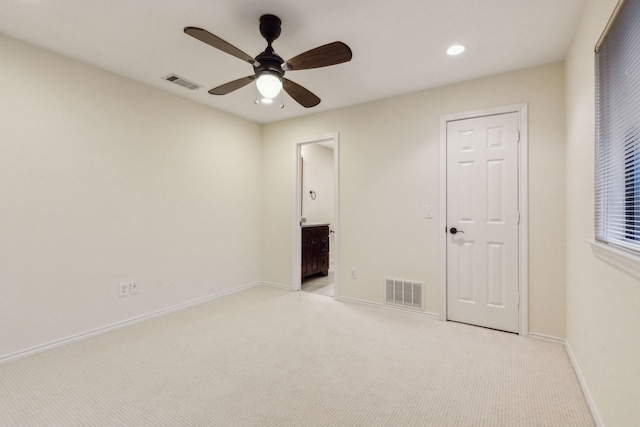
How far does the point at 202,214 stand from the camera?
3.74 m

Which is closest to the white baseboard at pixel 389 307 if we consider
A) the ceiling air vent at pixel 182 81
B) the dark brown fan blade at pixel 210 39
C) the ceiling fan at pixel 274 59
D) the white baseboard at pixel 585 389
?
the white baseboard at pixel 585 389

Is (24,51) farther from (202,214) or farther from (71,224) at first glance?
(202,214)

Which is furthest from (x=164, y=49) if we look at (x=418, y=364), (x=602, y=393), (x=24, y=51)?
(x=602, y=393)

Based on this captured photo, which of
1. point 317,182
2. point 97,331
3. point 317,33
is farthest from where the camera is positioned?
point 317,182

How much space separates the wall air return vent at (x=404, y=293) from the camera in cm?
325

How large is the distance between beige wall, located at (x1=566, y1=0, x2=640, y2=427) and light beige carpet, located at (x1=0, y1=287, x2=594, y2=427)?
0.30 meters

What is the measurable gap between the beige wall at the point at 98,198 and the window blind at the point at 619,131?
368 cm

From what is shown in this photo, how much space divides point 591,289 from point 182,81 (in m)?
3.78

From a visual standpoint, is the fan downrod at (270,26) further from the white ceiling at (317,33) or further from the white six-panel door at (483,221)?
the white six-panel door at (483,221)

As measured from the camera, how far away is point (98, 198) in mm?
2768

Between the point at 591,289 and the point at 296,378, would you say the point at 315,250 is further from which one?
→ the point at 591,289

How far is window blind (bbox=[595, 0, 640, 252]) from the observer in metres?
1.18

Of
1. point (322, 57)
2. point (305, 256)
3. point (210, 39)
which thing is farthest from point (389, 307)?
point (210, 39)

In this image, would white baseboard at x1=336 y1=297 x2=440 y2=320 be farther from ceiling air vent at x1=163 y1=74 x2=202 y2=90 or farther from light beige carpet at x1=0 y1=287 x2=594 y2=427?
ceiling air vent at x1=163 y1=74 x2=202 y2=90
